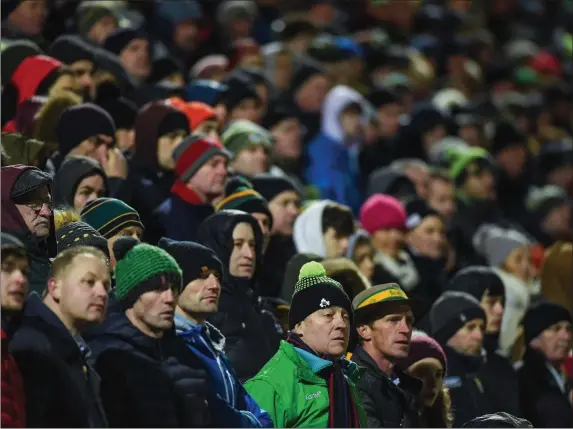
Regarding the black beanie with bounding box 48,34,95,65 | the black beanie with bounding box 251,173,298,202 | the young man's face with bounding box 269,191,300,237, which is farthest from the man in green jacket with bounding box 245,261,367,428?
the black beanie with bounding box 48,34,95,65

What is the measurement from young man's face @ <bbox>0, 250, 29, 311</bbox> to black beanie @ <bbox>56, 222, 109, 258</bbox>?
80 cm

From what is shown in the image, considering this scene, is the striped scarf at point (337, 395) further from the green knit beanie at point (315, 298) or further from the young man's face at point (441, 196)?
the young man's face at point (441, 196)

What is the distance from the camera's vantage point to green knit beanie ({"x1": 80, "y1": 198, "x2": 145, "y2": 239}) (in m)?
9.44

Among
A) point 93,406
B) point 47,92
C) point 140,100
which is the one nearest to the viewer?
point 93,406

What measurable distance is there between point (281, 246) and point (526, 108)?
10187mm

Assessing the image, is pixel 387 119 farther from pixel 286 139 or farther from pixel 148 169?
pixel 148 169

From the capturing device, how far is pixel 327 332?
8.89 meters

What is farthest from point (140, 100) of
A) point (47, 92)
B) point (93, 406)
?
point (93, 406)

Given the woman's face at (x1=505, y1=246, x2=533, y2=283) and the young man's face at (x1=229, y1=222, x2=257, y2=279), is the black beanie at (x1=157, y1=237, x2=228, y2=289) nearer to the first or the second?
the young man's face at (x1=229, y1=222, x2=257, y2=279)

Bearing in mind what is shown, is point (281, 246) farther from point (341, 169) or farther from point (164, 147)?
point (341, 169)

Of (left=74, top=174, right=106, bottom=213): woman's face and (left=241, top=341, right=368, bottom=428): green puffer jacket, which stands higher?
(left=74, top=174, right=106, bottom=213): woman's face

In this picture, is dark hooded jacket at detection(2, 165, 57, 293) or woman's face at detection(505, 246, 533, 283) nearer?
dark hooded jacket at detection(2, 165, 57, 293)

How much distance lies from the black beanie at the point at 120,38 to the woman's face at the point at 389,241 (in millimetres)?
2999

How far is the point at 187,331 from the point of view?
27.6ft
